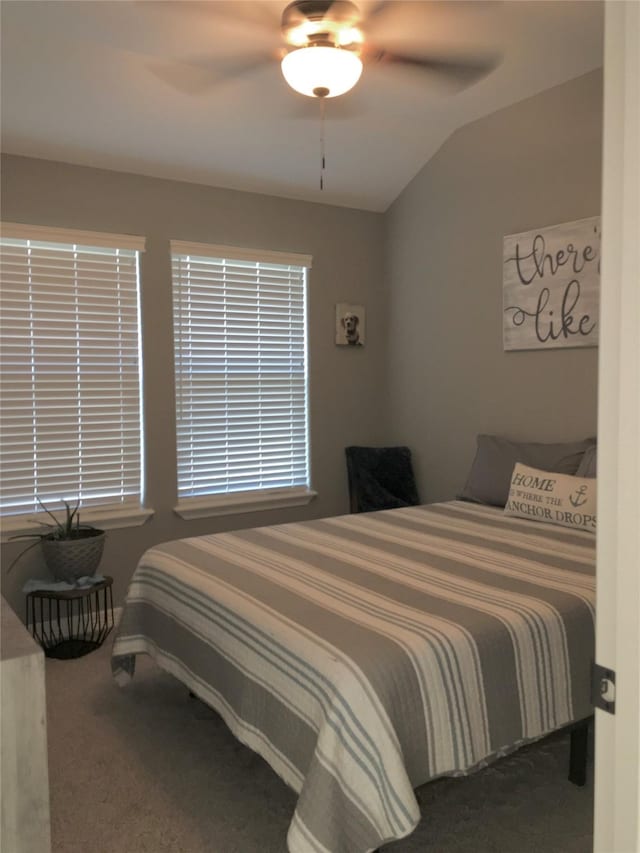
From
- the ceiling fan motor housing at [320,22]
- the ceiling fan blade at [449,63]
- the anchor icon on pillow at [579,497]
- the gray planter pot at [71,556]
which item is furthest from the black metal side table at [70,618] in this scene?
the ceiling fan blade at [449,63]

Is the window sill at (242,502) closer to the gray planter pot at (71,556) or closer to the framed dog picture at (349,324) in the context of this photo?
the gray planter pot at (71,556)

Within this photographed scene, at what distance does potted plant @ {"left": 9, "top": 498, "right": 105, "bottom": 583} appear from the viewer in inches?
131

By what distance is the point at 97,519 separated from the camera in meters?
3.69

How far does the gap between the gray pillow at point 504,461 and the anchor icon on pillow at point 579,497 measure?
261 millimetres

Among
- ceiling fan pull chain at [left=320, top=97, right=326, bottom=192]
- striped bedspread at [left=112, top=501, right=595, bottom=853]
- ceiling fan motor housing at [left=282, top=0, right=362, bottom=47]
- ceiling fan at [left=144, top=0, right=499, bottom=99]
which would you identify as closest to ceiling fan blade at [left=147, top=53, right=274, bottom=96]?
ceiling fan at [left=144, top=0, right=499, bottom=99]

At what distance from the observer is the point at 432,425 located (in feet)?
14.5

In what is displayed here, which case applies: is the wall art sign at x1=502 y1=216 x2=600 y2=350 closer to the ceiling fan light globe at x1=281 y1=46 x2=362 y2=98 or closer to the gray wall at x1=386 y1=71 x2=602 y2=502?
the gray wall at x1=386 y1=71 x2=602 y2=502

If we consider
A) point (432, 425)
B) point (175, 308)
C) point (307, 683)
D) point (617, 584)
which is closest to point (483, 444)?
point (432, 425)

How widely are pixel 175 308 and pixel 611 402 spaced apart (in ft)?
11.1

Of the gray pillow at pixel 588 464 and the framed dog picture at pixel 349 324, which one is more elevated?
the framed dog picture at pixel 349 324

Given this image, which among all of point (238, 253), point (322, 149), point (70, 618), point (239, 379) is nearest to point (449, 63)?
point (322, 149)

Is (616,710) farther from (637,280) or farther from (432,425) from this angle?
(432,425)

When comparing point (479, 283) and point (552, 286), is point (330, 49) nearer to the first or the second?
point (552, 286)

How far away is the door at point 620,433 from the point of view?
2.58 feet
